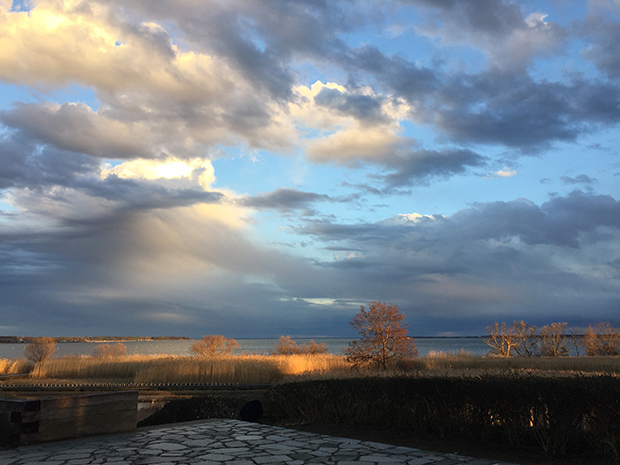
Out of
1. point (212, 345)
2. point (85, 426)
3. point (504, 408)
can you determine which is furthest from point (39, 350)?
point (504, 408)

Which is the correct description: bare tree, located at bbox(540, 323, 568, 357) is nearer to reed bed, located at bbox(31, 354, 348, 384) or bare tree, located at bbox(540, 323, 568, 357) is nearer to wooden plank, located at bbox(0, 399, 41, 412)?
reed bed, located at bbox(31, 354, 348, 384)

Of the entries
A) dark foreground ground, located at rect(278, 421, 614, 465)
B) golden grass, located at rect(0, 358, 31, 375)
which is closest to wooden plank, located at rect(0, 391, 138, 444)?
dark foreground ground, located at rect(278, 421, 614, 465)

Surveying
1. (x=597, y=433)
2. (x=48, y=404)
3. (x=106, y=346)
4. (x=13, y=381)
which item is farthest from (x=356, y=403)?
(x=106, y=346)

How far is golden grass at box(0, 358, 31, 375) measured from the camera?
98.2 feet

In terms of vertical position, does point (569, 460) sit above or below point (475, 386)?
below

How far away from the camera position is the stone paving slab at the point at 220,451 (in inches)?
242

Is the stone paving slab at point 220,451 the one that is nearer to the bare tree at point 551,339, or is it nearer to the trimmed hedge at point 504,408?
the trimmed hedge at point 504,408

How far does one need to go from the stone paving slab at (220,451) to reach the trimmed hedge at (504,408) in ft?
3.71

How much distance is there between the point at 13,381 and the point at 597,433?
91.6 ft

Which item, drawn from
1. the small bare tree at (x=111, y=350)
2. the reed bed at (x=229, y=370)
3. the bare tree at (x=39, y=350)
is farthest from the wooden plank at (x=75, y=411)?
the small bare tree at (x=111, y=350)

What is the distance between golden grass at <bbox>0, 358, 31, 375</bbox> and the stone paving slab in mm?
27284

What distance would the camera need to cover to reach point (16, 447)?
23.6 feet

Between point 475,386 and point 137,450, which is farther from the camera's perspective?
point 475,386

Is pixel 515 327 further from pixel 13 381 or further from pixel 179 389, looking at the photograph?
pixel 13 381
